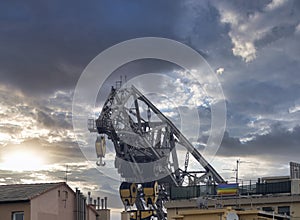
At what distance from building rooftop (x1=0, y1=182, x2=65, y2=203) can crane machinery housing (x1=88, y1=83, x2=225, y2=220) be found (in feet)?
101

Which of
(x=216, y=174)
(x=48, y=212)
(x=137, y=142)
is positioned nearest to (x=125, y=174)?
(x=137, y=142)

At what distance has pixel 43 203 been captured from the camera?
230 feet

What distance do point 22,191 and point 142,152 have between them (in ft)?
126

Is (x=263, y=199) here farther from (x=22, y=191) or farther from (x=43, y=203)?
(x=22, y=191)

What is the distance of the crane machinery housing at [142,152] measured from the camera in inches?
4188

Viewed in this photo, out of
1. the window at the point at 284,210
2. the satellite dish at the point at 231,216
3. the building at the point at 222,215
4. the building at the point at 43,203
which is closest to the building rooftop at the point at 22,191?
the building at the point at 43,203

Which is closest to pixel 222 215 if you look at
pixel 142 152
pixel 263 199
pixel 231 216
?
pixel 231 216

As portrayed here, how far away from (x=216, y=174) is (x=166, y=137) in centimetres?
993

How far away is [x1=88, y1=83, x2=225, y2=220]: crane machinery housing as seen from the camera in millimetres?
106375

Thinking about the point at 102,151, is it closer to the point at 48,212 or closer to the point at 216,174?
the point at 216,174

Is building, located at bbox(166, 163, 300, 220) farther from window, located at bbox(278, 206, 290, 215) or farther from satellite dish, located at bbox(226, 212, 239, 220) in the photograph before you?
satellite dish, located at bbox(226, 212, 239, 220)

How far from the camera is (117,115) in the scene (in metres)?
106

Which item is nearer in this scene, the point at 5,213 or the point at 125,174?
the point at 5,213

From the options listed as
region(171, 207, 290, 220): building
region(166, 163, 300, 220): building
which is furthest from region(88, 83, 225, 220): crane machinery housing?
region(171, 207, 290, 220): building
